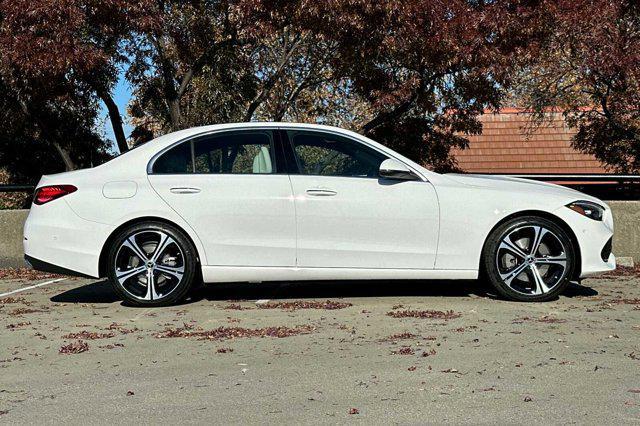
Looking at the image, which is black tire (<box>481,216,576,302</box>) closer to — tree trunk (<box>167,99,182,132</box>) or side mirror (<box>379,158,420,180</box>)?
side mirror (<box>379,158,420,180</box>)

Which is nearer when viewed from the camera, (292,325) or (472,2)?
(292,325)

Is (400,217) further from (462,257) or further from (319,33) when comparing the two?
(319,33)

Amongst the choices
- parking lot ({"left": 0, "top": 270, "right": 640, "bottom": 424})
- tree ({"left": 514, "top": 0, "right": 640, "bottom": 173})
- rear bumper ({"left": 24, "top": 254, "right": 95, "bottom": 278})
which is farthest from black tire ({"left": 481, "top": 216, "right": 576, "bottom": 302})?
tree ({"left": 514, "top": 0, "right": 640, "bottom": 173})

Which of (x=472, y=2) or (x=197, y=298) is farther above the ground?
(x=472, y=2)

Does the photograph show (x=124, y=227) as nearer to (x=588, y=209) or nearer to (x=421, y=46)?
(x=588, y=209)

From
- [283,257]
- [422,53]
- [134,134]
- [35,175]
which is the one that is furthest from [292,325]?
[35,175]

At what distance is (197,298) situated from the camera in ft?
29.4

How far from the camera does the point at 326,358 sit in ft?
19.9

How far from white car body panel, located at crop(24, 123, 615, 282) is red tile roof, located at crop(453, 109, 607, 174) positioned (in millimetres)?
20370

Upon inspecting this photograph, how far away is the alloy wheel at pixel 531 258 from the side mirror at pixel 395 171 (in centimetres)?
99

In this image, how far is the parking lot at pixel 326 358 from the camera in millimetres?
4867

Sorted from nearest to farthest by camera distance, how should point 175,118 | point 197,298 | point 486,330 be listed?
point 486,330 < point 197,298 < point 175,118

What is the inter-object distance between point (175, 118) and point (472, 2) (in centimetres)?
526

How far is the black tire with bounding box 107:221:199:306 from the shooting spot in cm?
822
